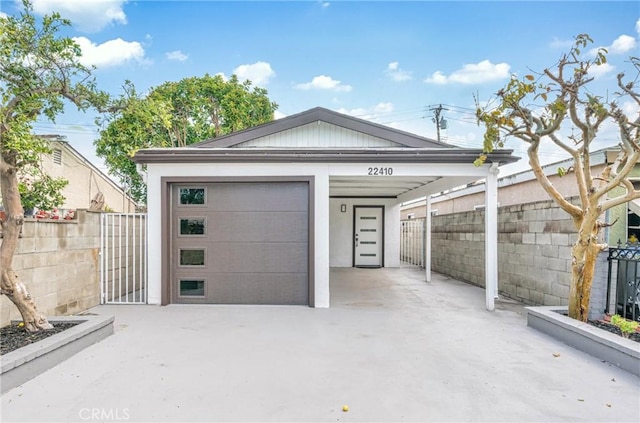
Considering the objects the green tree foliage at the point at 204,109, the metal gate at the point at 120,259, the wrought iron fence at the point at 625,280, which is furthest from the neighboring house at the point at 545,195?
the green tree foliage at the point at 204,109

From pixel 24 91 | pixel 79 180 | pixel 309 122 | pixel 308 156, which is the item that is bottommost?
pixel 308 156

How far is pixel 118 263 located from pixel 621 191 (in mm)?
9716

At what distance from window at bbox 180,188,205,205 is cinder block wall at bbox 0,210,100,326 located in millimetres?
1552

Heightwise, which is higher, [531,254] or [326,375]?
[531,254]

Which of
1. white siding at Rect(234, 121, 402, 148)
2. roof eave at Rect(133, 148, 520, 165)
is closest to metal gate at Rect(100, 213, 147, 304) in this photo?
roof eave at Rect(133, 148, 520, 165)

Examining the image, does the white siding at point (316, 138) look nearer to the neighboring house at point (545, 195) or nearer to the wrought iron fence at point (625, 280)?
the neighboring house at point (545, 195)

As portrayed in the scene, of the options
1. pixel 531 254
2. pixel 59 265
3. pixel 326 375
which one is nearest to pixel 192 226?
pixel 59 265

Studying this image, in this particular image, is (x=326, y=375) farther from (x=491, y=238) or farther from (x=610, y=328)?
(x=491, y=238)

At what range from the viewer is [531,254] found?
654 cm

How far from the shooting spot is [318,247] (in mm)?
6328

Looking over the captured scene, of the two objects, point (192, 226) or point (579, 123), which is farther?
point (192, 226)

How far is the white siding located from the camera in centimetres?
763

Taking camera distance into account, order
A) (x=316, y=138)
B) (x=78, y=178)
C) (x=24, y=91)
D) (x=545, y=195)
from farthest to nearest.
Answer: (x=78, y=178) → (x=545, y=195) → (x=316, y=138) → (x=24, y=91)

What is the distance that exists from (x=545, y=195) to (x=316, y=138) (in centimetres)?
566
